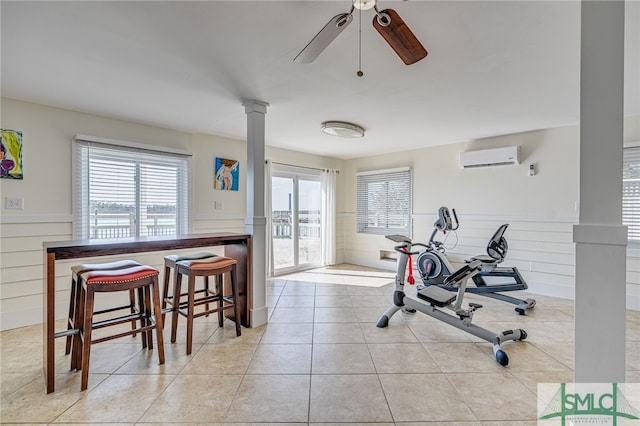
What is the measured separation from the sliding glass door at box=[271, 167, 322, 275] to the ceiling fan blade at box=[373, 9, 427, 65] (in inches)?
153

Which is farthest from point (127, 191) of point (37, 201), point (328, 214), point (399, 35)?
point (399, 35)

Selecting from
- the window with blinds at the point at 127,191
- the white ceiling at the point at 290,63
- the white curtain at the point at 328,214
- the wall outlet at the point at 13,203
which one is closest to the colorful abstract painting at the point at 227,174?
the window with blinds at the point at 127,191

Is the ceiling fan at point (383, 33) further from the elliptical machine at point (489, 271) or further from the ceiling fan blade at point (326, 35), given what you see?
the elliptical machine at point (489, 271)

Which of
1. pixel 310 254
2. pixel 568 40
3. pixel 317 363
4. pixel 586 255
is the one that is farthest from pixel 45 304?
pixel 310 254

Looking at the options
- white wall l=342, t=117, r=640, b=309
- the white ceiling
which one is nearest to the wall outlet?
the white ceiling

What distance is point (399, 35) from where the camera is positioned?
1.43m

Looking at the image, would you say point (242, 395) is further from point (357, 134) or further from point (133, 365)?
point (357, 134)

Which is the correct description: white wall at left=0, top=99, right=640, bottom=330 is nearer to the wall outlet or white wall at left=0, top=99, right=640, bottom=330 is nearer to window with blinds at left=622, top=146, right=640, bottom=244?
the wall outlet

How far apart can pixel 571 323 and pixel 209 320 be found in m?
3.82

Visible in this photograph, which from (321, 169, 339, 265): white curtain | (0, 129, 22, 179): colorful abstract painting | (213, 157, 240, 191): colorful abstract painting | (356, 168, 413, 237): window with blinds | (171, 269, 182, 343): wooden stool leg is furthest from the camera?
(321, 169, 339, 265): white curtain

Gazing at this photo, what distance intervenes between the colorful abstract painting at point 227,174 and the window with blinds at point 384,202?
2614mm

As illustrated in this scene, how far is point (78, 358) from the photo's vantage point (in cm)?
219

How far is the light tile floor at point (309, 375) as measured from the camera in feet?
5.66

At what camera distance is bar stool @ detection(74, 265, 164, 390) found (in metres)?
1.94
